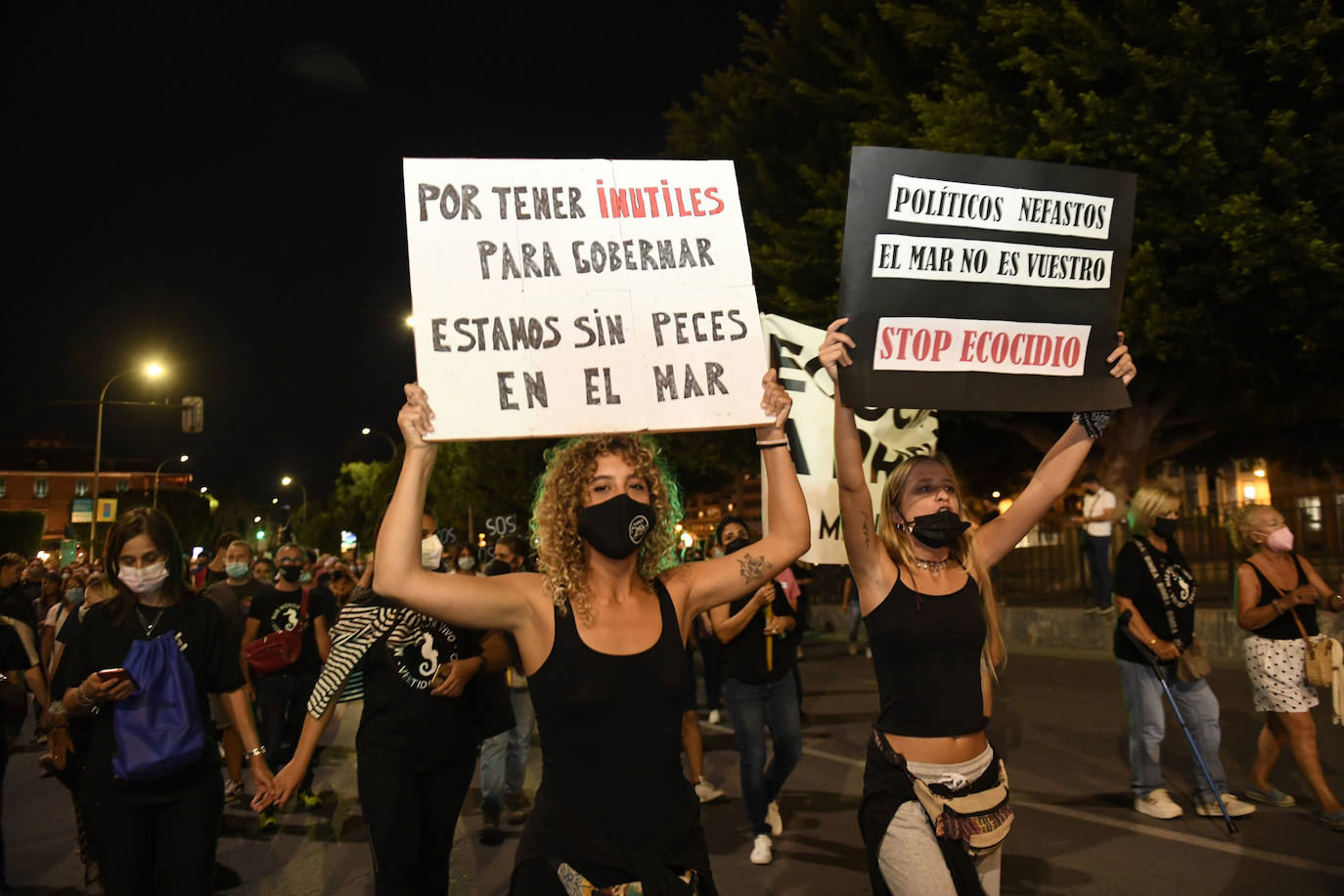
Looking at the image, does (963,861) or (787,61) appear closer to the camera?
(963,861)

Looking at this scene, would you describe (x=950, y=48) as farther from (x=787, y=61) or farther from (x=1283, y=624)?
(x=1283, y=624)

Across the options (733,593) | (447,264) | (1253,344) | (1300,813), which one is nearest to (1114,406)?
(733,593)

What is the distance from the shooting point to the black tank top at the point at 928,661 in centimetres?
354

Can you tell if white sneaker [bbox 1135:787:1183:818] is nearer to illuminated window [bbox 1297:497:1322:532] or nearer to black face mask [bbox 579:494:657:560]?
black face mask [bbox 579:494:657:560]

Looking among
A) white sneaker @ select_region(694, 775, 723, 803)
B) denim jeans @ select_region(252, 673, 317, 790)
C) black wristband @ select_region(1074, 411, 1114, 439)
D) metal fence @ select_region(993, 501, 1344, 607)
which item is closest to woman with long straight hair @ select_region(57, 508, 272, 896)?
black wristband @ select_region(1074, 411, 1114, 439)

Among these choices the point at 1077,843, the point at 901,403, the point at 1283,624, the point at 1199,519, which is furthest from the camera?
the point at 1199,519

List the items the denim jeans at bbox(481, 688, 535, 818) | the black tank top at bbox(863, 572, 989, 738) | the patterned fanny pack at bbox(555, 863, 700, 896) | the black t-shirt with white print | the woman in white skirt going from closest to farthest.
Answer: the patterned fanny pack at bbox(555, 863, 700, 896)
the black tank top at bbox(863, 572, 989, 738)
the woman in white skirt
the denim jeans at bbox(481, 688, 535, 818)
the black t-shirt with white print

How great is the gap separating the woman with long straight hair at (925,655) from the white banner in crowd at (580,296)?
0.52 m

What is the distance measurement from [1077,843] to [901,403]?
13.5 feet

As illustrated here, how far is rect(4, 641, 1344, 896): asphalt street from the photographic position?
19.3ft

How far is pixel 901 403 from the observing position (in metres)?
3.67

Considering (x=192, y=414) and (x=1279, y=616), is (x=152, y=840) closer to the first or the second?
(x=1279, y=616)

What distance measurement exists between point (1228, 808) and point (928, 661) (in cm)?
450

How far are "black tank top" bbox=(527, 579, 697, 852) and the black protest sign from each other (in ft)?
4.44
